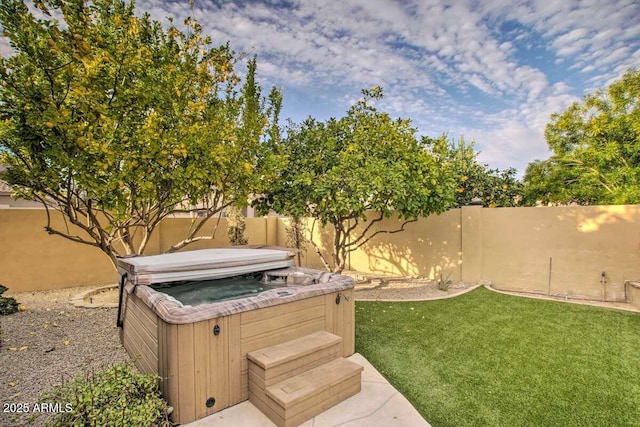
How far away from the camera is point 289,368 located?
318cm

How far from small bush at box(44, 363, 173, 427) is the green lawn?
8.10ft

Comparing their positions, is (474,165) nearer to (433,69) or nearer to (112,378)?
(433,69)

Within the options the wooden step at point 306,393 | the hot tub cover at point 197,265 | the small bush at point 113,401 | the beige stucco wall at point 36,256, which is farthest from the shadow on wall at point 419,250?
the small bush at point 113,401

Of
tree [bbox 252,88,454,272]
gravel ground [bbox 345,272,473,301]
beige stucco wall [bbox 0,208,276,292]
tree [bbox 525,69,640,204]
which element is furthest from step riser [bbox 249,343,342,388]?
tree [bbox 525,69,640,204]

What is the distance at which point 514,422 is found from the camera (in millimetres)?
3043

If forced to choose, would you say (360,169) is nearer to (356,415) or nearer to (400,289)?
(400,289)

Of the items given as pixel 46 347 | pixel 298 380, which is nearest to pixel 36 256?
pixel 46 347

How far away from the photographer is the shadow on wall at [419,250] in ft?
30.9

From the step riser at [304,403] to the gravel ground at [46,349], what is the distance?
1.83m

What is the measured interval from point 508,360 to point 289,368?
3.11m

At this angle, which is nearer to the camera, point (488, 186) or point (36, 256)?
point (36, 256)

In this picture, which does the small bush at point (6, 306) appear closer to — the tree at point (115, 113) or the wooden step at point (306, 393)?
the tree at point (115, 113)

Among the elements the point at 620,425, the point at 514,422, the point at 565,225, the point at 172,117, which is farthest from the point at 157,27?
the point at 565,225

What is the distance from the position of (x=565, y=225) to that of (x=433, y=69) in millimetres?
5305
